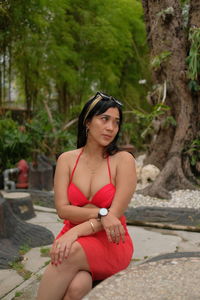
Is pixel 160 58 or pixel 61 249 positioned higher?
pixel 160 58

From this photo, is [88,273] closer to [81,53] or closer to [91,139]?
[91,139]

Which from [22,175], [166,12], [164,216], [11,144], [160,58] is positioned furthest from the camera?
[11,144]

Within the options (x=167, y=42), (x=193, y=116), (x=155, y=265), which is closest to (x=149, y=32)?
(x=167, y=42)

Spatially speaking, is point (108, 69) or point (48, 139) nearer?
point (48, 139)

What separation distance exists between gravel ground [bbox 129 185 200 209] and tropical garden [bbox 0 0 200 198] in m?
0.13

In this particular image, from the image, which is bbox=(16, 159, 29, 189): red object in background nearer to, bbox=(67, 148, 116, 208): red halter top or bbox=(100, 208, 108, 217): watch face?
bbox=(67, 148, 116, 208): red halter top

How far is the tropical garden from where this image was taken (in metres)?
5.82

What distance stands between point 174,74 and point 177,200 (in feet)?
5.74

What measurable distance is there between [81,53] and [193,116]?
3747 mm

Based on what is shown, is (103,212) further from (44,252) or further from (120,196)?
(44,252)

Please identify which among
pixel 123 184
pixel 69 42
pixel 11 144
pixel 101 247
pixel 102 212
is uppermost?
pixel 69 42

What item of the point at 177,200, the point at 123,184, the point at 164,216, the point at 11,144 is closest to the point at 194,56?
the point at 177,200

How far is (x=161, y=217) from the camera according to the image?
466cm

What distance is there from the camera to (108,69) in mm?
9422
